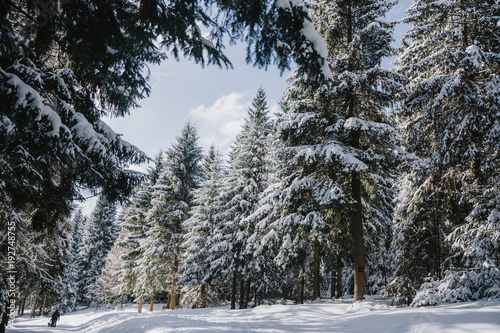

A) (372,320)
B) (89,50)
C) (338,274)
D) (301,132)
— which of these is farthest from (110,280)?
(89,50)

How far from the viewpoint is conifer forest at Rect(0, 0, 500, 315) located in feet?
12.7

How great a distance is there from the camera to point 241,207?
1847 cm

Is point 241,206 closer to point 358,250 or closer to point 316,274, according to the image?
point 316,274

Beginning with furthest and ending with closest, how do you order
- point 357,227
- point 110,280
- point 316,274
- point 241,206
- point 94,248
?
point 94,248 → point 110,280 → point 241,206 → point 316,274 → point 357,227

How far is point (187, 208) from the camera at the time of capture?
23375mm

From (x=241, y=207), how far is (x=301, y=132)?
913 cm

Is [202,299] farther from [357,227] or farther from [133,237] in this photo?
[357,227]

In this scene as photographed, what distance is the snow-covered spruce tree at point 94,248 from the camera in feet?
123

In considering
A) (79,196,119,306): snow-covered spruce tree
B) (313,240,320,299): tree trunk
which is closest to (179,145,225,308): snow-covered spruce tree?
(313,240,320,299): tree trunk

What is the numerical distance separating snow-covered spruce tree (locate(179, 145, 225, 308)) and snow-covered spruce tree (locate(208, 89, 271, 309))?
91 centimetres

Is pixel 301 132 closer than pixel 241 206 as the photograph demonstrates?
Yes

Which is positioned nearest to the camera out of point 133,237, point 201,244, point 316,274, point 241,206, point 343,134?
point 343,134

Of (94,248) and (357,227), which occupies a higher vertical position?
(357,227)

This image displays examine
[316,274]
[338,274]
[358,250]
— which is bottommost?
[338,274]
